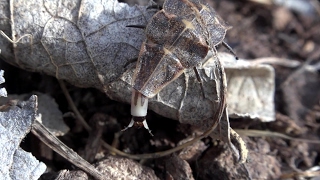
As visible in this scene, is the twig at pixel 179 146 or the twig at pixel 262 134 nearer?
the twig at pixel 179 146

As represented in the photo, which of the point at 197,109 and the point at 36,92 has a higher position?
the point at 197,109

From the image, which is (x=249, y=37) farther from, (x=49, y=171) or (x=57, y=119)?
(x=49, y=171)

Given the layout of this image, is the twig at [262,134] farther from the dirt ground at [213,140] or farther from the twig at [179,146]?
the twig at [179,146]

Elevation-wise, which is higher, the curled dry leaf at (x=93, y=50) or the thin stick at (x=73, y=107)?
the curled dry leaf at (x=93, y=50)

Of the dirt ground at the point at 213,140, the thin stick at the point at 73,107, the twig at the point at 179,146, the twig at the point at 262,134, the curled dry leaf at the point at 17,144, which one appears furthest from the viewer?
the twig at the point at 262,134

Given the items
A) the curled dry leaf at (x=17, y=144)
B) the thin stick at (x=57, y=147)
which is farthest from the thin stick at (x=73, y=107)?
the curled dry leaf at (x=17, y=144)

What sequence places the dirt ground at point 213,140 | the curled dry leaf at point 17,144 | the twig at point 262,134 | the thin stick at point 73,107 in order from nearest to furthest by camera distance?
the curled dry leaf at point 17,144
the dirt ground at point 213,140
the thin stick at point 73,107
the twig at point 262,134

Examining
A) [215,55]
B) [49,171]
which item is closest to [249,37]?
[215,55]
